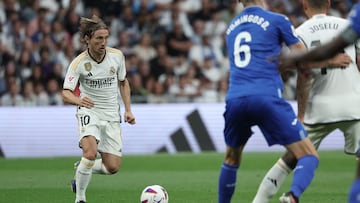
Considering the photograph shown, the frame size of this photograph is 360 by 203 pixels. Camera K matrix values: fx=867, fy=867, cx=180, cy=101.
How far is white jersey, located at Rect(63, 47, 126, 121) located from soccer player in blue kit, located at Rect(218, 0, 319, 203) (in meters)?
2.89

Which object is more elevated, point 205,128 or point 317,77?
point 317,77

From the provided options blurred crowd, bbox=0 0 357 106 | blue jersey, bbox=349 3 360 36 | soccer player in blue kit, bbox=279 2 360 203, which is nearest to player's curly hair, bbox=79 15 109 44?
soccer player in blue kit, bbox=279 2 360 203

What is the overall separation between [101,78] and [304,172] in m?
3.65

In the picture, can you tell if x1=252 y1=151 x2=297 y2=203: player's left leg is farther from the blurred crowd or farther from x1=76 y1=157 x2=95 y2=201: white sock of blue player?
the blurred crowd

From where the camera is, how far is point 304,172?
7855 millimetres

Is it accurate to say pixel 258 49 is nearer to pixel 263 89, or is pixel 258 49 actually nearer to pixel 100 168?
pixel 263 89

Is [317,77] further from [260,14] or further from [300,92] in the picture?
[260,14]

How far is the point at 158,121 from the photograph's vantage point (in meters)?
18.9

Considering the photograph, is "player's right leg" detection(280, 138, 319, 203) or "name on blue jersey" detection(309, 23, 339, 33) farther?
"name on blue jersey" detection(309, 23, 339, 33)

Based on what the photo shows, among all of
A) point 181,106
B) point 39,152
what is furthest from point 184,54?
point 39,152

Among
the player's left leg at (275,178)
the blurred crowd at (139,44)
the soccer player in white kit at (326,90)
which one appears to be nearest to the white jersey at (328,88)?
the soccer player in white kit at (326,90)

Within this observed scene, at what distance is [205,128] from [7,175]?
553 cm

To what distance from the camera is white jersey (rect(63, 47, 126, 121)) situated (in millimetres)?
10570

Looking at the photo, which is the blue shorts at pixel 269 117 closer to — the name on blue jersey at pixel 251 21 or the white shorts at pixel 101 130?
the name on blue jersey at pixel 251 21
